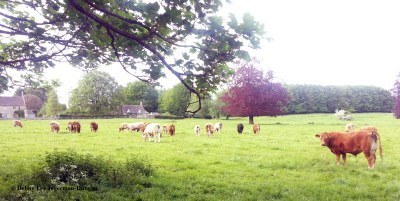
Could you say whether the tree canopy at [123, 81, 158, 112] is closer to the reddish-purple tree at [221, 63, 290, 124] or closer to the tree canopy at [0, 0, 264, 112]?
the reddish-purple tree at [221, 63, 290, 124]

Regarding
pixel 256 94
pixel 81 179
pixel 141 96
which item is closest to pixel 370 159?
pixel 81 179

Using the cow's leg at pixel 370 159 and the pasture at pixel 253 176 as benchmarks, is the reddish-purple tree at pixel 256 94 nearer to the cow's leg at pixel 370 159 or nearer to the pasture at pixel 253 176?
the pasture at pixel 253 176

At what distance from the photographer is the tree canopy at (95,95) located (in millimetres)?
83562

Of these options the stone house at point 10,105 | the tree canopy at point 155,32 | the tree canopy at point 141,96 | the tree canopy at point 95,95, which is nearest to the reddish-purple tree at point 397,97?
the tree canopy at point 155,32

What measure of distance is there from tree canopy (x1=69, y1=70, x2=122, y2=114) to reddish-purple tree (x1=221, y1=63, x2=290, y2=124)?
153 feet

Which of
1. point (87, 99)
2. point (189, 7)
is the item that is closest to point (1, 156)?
point (189, 7)

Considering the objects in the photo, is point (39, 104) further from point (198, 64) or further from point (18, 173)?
point (198, 64)

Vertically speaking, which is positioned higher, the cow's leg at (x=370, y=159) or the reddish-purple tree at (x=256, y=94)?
the reddish-purple tree at (x=256, y=94)

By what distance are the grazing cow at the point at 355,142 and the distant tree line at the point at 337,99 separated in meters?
72.8

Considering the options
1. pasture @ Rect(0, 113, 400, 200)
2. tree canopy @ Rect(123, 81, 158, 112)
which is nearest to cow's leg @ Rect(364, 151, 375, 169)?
pasture @ Rect(0, 113, 400, 200)

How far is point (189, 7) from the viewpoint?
525cm

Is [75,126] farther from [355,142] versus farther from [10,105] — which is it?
[10,105]

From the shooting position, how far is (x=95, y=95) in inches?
3344

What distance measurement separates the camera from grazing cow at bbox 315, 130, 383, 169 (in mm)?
12398
